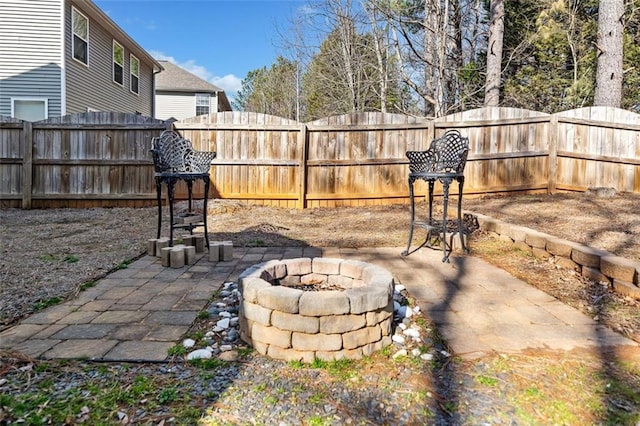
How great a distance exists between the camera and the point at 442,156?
12.7ft

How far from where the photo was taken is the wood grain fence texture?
6.70 meters

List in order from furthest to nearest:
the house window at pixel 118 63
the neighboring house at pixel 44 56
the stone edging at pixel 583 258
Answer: the house window at pixel 118 63 < the neighboring house at pixel 44 56 < the stone edging at pixel 583 258

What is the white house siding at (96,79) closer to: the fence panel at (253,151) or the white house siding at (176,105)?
the white house siding at (176,105)

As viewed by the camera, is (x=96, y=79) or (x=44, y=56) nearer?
(x=44, y=56)

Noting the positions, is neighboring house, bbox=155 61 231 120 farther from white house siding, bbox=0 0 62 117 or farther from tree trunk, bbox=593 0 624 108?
tree trunk, bbox=593 0 624 108

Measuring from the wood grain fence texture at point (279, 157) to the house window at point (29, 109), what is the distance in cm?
319

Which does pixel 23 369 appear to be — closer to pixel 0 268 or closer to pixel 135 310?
pixel 135 310

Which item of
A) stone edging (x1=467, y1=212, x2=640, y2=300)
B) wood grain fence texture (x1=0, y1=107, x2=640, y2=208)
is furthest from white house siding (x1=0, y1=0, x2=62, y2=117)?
stone edging (x1=467, y1=212, x2=640, y2=300)

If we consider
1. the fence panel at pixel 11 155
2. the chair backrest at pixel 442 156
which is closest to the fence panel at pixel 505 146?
the chair backrest at pixel 442 156

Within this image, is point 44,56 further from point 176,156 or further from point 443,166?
point 443,166

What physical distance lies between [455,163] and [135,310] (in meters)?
2.90

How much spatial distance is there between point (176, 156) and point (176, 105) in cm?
1578

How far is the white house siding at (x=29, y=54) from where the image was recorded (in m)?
9.15

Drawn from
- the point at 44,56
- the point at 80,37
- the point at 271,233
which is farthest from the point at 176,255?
the point at 80,37
